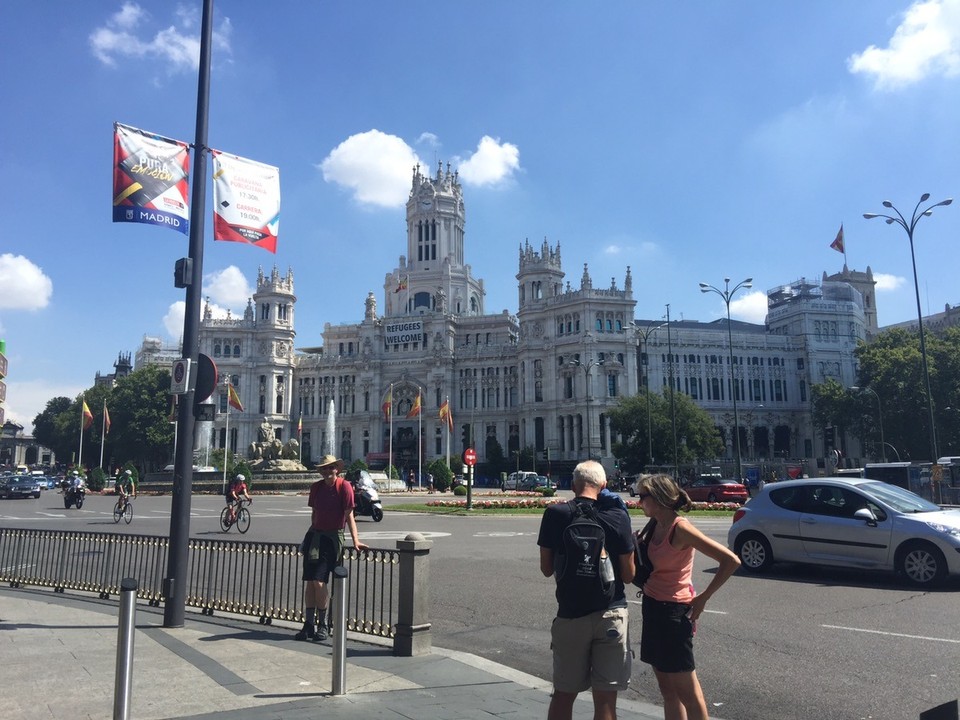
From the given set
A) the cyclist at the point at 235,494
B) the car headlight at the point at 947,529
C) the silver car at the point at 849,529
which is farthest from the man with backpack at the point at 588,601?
the cyclist at the point at 235,494

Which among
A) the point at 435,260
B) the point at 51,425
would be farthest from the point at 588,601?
the point at 51,425

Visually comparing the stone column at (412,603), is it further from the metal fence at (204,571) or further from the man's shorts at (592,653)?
the man's shorts at (592,653)

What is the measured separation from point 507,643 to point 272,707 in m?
3.46

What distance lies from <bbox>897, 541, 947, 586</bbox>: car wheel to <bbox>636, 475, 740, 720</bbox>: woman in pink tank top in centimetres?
858

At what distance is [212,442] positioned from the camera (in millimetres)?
99438

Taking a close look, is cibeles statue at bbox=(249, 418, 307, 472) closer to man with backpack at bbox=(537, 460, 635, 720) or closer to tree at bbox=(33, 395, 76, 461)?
man with backpack at bbox=(537, 460, 635, 720)

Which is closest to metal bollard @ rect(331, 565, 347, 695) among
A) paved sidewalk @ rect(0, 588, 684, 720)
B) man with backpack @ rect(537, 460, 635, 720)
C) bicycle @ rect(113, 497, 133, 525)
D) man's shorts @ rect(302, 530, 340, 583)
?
paved sidewalk @ rect(0, 588, 684, 720)

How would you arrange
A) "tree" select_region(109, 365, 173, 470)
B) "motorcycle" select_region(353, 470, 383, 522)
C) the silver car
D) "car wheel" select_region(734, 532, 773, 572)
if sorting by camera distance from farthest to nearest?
1. "tree" select_region(109, 365, 173, 470)
2. "motorcycle" select_region(353, 470, 383, 522)
3. "car wheel" select_region(734, 532, 773, 572)
4. the silver car

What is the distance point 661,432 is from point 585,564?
2236 inches

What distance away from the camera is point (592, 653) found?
474cm

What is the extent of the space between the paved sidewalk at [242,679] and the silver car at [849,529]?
7.50 meters

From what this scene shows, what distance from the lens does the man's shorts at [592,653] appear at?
4656 mm

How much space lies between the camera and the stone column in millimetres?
7734

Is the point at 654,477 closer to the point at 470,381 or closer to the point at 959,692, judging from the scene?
the point at 959,692
